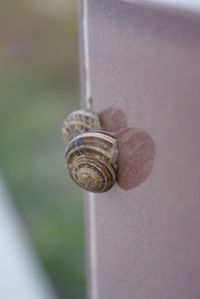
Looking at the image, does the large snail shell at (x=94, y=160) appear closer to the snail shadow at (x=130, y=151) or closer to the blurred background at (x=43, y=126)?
the snail shadow at (x=130, y=151)

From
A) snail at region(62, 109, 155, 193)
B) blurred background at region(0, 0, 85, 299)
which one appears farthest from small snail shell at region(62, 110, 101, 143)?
blurred background at region(0, 0, 85, 299)

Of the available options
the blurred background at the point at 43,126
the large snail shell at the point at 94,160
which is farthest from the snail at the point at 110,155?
the blurred background at the point at 43,126

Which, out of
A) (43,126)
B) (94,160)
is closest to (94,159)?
(94,160)

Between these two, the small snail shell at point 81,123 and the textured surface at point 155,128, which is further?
the small snail shell at point 81,123

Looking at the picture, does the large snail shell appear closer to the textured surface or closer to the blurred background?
the textured surface

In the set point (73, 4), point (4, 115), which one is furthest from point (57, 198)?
point (73, 4)

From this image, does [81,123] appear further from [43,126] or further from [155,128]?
[43,126]

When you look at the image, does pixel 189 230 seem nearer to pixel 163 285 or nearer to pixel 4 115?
pixel 163 285
